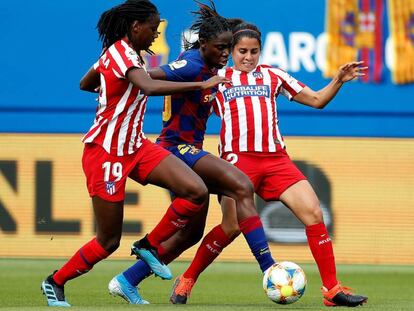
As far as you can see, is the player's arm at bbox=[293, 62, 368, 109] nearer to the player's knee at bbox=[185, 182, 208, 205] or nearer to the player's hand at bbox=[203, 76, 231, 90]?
the player's hand at bbox=[203, 76, 231, 90]

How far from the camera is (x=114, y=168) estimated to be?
7.97m

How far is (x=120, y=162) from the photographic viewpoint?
8.00 metres

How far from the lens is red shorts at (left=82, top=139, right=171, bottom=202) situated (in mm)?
7945

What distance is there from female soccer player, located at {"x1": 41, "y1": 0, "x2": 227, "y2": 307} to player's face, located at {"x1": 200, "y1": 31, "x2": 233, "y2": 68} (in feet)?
1.70

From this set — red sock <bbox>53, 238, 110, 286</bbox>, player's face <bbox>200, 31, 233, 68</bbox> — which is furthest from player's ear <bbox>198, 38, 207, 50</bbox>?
red sock <bbox>53, 238, 110, 286</bbox>

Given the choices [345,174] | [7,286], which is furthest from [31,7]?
[7,286]

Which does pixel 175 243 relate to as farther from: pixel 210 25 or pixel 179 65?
pixel 210 25

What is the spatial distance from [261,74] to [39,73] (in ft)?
26.1

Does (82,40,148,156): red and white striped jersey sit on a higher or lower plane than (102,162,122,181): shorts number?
higher

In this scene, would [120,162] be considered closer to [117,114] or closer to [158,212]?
[117,114]

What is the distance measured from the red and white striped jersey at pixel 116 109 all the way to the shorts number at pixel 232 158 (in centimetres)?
93

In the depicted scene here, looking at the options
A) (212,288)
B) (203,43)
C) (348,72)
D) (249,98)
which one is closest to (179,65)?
(203,43)

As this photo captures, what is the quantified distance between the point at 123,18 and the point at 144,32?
7.2 inches

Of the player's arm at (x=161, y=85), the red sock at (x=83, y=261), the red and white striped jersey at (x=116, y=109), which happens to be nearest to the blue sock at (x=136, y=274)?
the red sock at (x=83, y=261)
